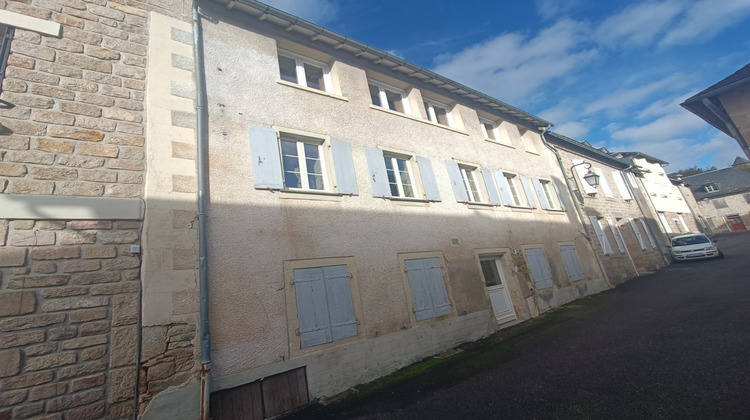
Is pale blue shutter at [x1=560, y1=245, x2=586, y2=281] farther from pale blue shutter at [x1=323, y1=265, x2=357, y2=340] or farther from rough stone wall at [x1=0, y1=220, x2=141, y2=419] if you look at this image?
rough stone wall at [x1=0, y1=220, x2=141, y2=419]

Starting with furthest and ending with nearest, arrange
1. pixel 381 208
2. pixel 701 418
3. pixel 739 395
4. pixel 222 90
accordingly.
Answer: pixel 381 208
pixel 222 90
pixel 739 395
pixel 701 418

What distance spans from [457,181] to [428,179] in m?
1.13

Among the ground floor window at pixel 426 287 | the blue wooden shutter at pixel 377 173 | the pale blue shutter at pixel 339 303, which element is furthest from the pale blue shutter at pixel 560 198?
the pale blue shutter at pixel 339 303

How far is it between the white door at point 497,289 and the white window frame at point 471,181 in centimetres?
174

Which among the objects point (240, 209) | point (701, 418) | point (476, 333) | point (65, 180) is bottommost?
point (701, 418)

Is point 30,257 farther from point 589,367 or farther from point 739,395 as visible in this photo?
point 739,395

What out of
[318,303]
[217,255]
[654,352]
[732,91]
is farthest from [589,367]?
[217,255]

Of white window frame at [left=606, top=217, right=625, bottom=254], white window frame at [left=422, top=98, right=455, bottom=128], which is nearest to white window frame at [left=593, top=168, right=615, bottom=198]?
white window frame at [left=606, top=217, right=625, bottom=254]

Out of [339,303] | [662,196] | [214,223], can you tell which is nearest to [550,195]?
[339,303]

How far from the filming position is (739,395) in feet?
9.57

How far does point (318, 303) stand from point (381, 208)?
7.64ft

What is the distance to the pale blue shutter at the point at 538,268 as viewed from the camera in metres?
8.67

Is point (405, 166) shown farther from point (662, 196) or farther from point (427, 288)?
point (662, 196)

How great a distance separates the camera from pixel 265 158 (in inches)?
209
